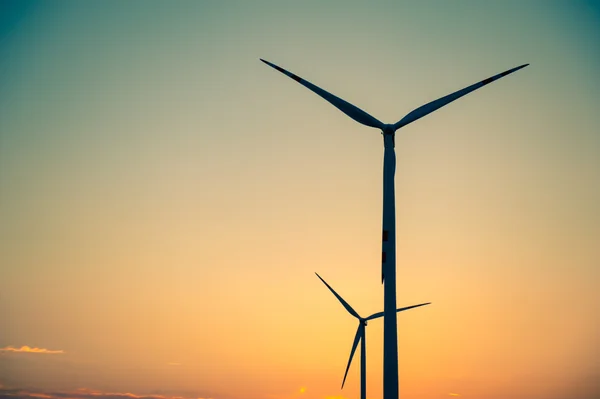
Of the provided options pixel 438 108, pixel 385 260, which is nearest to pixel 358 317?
pixel 438 108

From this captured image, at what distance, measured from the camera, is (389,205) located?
6103 cm

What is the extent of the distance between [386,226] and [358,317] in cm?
5348

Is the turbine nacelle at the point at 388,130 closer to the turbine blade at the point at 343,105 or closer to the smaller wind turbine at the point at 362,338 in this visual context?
the turbine blade at the point at 343,105

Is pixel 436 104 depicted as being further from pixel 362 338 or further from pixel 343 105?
pixel 362 338

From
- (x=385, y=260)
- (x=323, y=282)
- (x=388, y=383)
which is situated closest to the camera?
(x=388, y=383)

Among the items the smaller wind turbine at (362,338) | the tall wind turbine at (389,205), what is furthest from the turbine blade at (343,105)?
the smaller wind turbine at (362,338)

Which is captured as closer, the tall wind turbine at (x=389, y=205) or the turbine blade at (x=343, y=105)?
the tall wind turbine at (x=389, y=205)

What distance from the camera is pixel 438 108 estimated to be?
7150cm

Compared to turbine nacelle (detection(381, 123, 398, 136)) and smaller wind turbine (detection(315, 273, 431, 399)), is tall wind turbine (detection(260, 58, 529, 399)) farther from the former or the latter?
smaller wind turbine (detection(315, 273, 431, 399))

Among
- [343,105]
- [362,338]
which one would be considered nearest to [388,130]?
[343,105]

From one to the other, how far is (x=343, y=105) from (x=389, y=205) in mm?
13368

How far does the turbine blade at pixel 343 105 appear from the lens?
68812mm

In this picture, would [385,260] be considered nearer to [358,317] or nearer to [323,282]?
[323,282]

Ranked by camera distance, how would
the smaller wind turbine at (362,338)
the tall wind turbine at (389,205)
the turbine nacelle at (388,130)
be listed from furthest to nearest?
the smaller wind turbine at (362,338) < the turbine nacelle at (388,130) < the tall wind turbine at (389,205)
